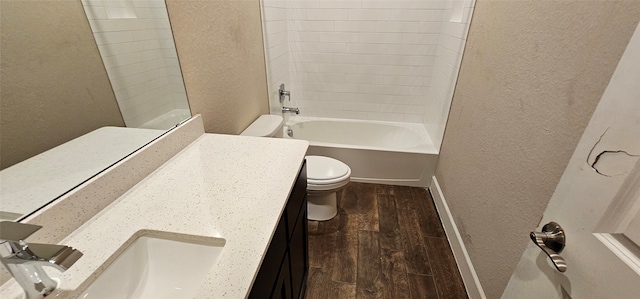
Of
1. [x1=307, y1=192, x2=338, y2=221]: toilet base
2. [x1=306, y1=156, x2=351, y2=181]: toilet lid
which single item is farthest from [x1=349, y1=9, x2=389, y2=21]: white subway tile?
[x1=307, y1=192, x2=338, y2=221]: toilet base

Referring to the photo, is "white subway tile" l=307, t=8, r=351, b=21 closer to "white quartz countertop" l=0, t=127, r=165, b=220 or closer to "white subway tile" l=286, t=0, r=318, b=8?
"white subway tile" l=286, t=0, r=318, b=8

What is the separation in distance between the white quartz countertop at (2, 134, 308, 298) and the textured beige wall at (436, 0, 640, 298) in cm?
90

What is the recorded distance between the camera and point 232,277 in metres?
0.59

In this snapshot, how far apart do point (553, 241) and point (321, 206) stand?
4.81ft

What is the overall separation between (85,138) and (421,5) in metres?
2.52

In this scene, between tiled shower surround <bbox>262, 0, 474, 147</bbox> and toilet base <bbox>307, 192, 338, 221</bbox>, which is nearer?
toilet base <bbox>307, 192, 338, 221</bbox>

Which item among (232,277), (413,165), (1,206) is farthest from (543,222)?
(413,165)

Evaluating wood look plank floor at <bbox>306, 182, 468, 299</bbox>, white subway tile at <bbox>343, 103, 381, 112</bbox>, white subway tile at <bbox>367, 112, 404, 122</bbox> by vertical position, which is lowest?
wood look plank floor at <bbox>306, 182, 468, 299</bbox>

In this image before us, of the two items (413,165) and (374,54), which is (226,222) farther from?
(374,54)

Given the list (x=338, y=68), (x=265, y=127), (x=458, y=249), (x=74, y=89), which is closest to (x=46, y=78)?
(x=74, y=89)

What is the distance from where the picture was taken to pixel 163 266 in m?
0.72

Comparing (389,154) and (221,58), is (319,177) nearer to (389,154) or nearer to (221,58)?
(389,154)

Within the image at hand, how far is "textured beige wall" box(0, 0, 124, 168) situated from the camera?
0.61m

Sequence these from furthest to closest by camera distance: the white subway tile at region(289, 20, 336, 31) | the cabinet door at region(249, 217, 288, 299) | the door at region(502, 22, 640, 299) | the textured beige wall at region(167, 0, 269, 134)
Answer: the white subway tile at region(289, 20, 336, 31), the textured beige wall at region(167, 0, 269, 134), the cabinet door at region(249, 217, 288, 299), the door at region(502, 22, 640, 299)
